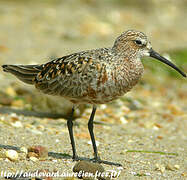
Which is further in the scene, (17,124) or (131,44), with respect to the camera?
(17,124)

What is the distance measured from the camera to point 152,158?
725cm

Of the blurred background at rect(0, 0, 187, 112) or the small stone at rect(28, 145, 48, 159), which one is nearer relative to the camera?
the small stone at rect(28, 145, 48, 159)

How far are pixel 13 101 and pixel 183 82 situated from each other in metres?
5.52

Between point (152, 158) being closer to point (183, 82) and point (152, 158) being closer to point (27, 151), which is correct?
point (27, 151)

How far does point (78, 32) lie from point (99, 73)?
10191 millimetres

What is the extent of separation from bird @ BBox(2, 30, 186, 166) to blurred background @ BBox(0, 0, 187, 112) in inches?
80.6

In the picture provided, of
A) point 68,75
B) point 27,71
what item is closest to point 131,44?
point 68,75

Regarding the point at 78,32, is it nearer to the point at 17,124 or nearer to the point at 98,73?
the point at 17,124

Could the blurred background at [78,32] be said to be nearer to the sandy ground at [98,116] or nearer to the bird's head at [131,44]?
the sandy ground at [98,116]

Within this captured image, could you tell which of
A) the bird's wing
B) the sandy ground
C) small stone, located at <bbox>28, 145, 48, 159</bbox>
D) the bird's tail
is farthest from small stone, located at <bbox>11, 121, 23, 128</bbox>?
small stone, located at <bbox>28, 145, 48, 159</bbox>

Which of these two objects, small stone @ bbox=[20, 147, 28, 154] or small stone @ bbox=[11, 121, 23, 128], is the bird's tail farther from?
small stone @ bbox=[20, 147, 28, 154]

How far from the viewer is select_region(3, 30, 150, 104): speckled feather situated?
6.43m

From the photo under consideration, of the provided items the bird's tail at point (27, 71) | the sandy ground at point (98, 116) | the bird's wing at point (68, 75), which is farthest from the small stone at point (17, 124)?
the bird's wing at point (68, 75)

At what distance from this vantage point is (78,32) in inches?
647
